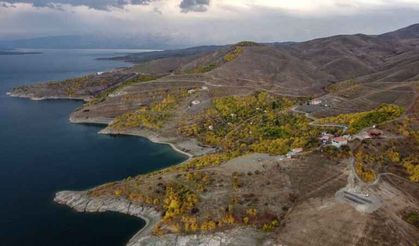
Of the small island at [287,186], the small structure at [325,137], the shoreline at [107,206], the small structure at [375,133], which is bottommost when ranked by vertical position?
the shoreline at [107,206]

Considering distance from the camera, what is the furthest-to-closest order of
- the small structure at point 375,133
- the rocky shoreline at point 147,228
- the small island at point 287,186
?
1. the small structure at point 375,133
2. the small island at point 287,186
3. the rocky shoreline at point 147,228

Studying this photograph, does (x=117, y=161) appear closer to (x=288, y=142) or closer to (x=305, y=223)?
(x=288, y=142)

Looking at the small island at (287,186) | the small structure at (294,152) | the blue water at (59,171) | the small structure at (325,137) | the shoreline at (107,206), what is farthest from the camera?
the small structure at (325,137)

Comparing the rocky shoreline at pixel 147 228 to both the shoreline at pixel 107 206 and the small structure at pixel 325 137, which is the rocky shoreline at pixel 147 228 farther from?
the small structure at pixel 325 137

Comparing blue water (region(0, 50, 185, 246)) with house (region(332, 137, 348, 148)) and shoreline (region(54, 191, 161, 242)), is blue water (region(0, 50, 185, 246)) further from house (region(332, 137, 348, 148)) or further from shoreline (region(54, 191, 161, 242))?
house (region(332, 137, 348, 148))

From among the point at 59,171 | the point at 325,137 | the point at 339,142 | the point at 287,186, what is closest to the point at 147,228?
the point at 287,186

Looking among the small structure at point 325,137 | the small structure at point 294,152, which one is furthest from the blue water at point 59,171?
the small structure at point 325,137

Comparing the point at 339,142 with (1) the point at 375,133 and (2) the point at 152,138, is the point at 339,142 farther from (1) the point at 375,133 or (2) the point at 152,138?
(2) the point at 152,138

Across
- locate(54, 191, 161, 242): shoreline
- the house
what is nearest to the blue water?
locate(54, 191, 161, 242): shoreline
